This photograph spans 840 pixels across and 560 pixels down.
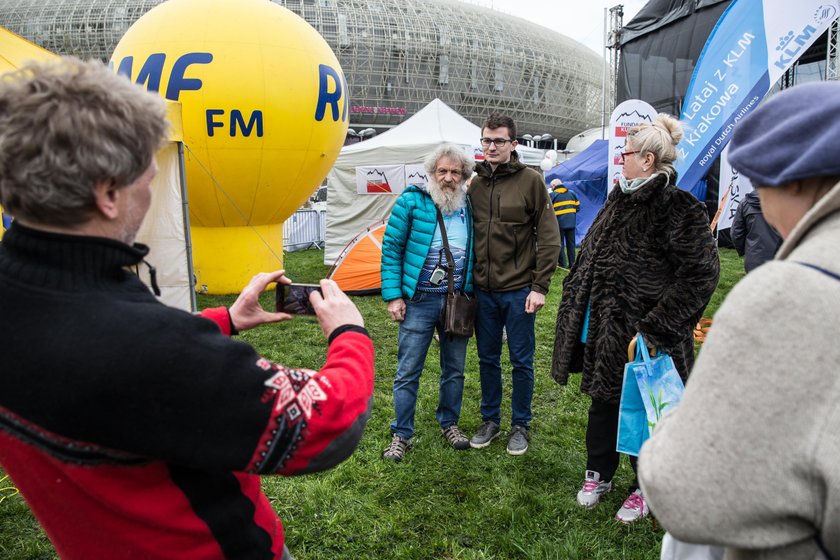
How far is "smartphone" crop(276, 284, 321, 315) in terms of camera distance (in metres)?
1.54

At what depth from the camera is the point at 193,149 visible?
7629 millimetres

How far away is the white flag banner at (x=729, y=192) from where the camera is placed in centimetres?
698

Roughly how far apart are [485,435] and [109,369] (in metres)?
3.19

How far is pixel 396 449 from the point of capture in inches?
142

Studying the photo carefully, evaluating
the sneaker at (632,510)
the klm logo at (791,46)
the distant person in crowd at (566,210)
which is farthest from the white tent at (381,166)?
the sneaker at (632,510)

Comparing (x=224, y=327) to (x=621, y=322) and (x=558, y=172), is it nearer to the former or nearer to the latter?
(x=621, y=322)

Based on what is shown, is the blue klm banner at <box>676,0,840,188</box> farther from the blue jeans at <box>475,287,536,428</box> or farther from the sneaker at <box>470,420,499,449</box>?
the sneaker at <box>470,420,499,449</box>

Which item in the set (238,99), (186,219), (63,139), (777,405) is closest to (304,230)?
(238,99)

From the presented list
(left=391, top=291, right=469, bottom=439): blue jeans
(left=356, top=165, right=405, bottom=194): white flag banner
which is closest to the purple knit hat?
(left=391, top=291, right=469, bottom=439): blue jeans

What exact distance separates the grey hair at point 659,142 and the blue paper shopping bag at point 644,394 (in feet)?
2.76

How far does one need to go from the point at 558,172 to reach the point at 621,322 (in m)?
12.5

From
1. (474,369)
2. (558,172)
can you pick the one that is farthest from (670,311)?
(558,172)

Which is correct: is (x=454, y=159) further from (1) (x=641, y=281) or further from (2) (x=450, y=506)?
(2) (x=450, y=506)

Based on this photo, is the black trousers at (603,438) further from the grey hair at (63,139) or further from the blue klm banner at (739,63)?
the blue klm banner at (739,63)
